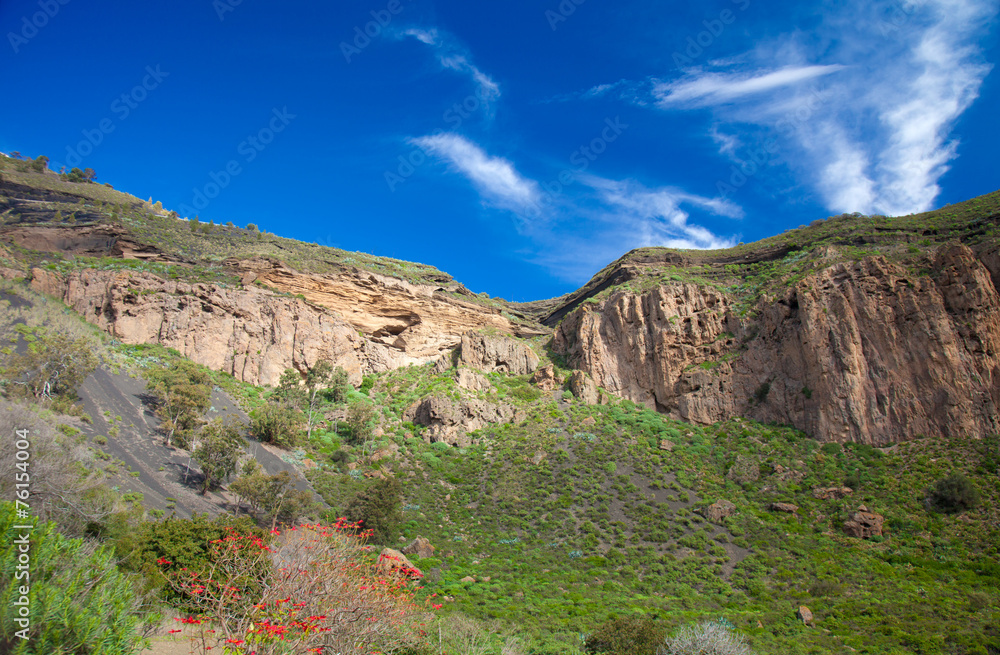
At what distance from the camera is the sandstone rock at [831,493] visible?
2634cm

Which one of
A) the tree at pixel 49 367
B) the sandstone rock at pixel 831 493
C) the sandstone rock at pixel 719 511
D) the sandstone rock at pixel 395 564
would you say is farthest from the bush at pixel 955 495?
Answer: the tree at pixel 49 367

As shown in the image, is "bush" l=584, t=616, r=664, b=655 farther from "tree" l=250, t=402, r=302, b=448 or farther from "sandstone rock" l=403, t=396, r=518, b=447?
"tree" l=250, t=402, r=302, b=448

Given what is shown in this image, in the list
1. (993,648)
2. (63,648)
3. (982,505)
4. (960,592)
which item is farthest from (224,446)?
(982,505)

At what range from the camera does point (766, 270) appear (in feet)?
149

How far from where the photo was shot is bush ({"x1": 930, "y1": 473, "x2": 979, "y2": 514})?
23.0 meters

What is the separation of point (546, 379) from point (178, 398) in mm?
27931

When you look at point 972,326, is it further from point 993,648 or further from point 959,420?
point 993,648

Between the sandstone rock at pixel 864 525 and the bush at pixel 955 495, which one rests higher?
the bush at pixel 955 495

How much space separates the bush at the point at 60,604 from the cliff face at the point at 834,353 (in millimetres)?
36232

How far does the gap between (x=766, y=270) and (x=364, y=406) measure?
39755 millimetres

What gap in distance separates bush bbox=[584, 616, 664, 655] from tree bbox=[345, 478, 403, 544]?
12.9 metres

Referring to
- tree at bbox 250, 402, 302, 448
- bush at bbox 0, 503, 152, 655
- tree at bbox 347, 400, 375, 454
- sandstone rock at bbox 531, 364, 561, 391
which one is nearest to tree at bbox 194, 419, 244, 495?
tree at bbox 250, 402, 302, 448

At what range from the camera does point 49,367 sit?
23.3 metres

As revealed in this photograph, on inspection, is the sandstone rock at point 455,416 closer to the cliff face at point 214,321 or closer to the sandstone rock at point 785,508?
the cliff face at point 214,321
